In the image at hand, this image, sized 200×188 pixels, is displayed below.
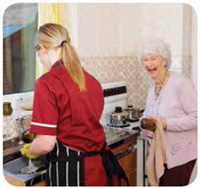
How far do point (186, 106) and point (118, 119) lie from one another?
0.66 meters

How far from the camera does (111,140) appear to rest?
1.67 meters

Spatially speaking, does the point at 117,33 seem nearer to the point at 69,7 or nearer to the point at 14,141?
the point at 69,7

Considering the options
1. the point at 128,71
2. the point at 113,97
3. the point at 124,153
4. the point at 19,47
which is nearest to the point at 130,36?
the point at 128,71

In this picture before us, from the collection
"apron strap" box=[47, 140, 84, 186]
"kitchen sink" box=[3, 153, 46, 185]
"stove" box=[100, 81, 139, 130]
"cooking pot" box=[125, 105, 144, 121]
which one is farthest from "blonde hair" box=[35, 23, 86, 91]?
"cooking pot" box=[125, 105, 144, 121]

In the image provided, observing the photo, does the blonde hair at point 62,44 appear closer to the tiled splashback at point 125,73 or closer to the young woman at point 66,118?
the young woman at point 66,118

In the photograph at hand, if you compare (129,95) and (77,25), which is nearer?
(77,25)

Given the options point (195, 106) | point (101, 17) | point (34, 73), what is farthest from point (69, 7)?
point (195, 106)

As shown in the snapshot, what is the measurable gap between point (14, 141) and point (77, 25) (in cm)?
94

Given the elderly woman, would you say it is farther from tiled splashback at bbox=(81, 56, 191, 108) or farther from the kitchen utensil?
tiled splashback at bbox=(81, 56, 191, 108)

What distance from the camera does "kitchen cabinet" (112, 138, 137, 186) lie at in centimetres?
171

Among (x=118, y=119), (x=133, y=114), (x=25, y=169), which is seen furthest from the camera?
(x=133, y=114)

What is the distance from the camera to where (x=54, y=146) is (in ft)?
3.84

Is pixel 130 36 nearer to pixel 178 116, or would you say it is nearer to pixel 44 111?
pixel 178 116

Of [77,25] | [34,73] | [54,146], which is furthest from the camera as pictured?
[77,25]
